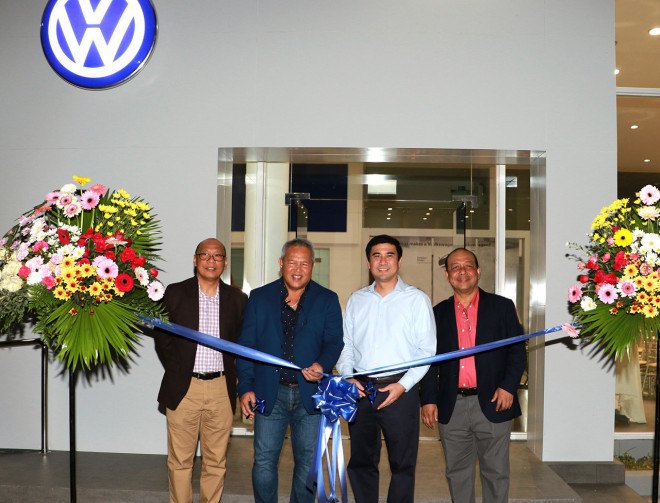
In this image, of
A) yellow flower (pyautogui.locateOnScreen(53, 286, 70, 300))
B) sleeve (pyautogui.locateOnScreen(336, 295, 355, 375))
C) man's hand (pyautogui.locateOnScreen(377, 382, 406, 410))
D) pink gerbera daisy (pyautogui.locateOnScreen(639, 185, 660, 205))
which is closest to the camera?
yellow flower (pyautogui.locateOnScreen(53, 286, 70, 300))

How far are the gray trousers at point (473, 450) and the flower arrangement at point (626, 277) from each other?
2.61 feet

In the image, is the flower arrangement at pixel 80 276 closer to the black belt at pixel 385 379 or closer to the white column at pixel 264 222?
the black belt at pixel 385 379

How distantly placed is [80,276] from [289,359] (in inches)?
47.8

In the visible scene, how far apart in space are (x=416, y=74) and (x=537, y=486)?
3.28 m

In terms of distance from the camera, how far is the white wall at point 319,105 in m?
5.36

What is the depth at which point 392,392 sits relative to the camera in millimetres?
3658

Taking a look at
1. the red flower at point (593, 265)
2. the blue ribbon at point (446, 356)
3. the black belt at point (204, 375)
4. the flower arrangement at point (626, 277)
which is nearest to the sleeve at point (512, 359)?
the blue ribbon at point (446, 356)

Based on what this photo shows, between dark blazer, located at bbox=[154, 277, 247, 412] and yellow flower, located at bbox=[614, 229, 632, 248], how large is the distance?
86.0 inches

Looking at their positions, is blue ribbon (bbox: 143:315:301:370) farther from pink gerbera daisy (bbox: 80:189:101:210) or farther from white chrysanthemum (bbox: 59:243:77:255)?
pink gerbera daisy (bbox: 80:189:101:210)

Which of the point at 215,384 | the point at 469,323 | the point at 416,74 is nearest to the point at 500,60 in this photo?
the point at 416,74

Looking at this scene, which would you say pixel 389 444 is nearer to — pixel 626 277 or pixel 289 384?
pixel 289 384

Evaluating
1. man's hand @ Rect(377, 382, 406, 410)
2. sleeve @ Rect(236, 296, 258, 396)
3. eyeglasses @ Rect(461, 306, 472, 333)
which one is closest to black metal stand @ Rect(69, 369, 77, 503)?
sleeve @ Rect(236, 296, 258, 396)

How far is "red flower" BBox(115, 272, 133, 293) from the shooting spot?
11.3 ft

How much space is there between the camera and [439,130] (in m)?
5.42
